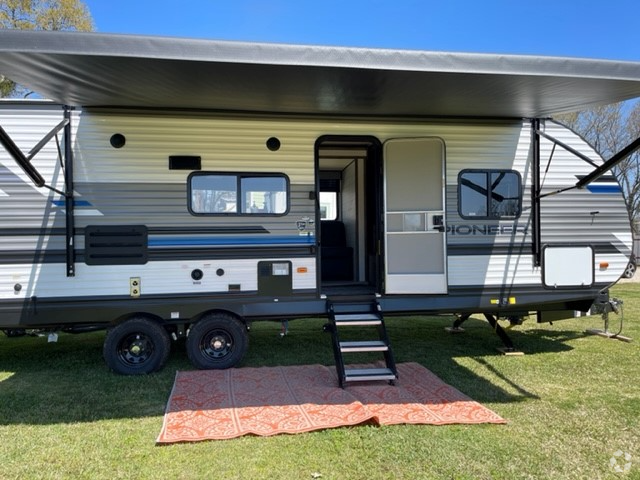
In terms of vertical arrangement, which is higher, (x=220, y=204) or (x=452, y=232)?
(x=220, y=204)

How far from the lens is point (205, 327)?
5.11 m

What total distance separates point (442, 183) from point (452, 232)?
583mm

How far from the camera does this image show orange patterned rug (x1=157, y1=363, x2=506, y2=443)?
374 cm

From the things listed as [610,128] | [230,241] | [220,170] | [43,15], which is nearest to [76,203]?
[220,170]

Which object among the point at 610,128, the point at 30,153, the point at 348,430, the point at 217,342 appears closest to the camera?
the point at 348,430

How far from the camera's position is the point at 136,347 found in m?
5.07

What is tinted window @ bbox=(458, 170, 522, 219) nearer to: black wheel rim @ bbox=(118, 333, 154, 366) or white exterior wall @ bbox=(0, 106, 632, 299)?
white exterior wall @ bbox=(0, 106, 632, 299)

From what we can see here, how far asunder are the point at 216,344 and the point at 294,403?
1.40 m

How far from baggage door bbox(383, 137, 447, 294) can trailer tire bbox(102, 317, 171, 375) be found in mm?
2622

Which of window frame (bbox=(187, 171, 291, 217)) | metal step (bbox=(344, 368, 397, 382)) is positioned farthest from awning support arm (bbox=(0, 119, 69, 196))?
metal step (bbox=(344, 368, 397, 382))

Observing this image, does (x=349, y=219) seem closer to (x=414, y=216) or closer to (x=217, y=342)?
(x=414, y=216)

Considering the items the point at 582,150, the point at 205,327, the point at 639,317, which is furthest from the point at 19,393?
the point at 639,317

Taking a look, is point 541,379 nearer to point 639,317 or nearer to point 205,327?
point 205,327

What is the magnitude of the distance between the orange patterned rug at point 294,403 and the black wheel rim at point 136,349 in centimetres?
46
